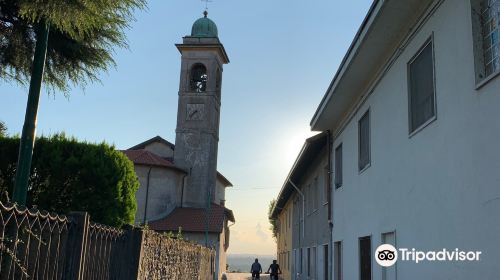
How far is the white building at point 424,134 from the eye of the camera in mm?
4619

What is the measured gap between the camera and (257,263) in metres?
30.5

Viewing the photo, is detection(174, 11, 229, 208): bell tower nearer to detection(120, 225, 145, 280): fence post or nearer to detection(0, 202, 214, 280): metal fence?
detection(120, 225, 145, 280): fence post

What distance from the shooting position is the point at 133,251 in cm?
620

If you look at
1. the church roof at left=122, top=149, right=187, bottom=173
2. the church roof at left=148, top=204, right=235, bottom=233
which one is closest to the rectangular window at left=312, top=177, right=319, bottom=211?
the church roof at left=148, top=204, right=235, bottom=233

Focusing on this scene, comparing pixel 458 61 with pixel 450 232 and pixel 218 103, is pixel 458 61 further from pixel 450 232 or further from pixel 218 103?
pixel 218 103

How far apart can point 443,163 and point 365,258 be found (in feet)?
14.0

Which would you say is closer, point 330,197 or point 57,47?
point 57,47

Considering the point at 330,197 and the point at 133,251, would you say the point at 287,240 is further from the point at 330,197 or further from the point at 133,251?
the point at 133,251

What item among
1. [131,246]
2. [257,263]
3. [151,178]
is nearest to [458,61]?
[131,246]

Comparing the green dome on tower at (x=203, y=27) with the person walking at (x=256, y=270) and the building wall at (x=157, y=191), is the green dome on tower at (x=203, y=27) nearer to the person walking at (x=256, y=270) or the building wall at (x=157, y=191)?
the building wall at (x=157, y=191)

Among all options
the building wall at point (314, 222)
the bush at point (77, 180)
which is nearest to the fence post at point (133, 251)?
the bush at point (77, 180)

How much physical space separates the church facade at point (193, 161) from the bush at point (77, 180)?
2261cm

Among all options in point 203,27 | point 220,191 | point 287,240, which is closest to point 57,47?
point 287,240

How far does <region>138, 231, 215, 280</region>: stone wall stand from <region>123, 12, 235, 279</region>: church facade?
68.8 ft
